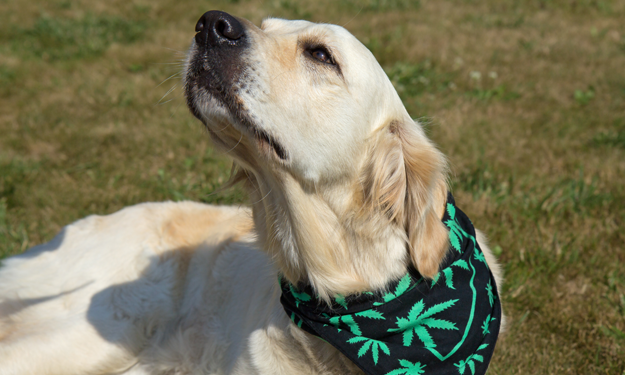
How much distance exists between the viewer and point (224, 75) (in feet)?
6.70

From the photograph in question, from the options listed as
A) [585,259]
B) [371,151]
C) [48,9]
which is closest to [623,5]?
[585,259]

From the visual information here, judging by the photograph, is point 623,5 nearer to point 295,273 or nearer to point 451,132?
point 451,132

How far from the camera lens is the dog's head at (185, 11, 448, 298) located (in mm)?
2066

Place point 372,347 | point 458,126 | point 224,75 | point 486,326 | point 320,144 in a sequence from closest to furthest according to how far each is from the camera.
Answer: point 224,75
point 320,144
point 372,347
point 486,326
point 458,126

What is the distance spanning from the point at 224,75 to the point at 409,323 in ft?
4.40

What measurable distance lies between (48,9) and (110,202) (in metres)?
6.43

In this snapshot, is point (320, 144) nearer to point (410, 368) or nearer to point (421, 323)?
point (421, 323)

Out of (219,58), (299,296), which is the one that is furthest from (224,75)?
(299,296)

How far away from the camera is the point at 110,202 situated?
4.45 meters

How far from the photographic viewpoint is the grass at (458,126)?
3262 millimetres

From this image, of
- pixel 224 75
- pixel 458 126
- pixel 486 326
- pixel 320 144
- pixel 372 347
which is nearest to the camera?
pixel 224 75

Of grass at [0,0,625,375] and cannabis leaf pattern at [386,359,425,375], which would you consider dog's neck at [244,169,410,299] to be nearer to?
cannabis leaf pattern at [386,359,425,375]

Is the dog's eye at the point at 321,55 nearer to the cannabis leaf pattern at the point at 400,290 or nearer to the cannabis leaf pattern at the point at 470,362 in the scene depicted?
the cannabis leaf pattern at the point at 400,290

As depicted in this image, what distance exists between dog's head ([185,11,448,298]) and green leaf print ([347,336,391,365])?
0.81 ft
